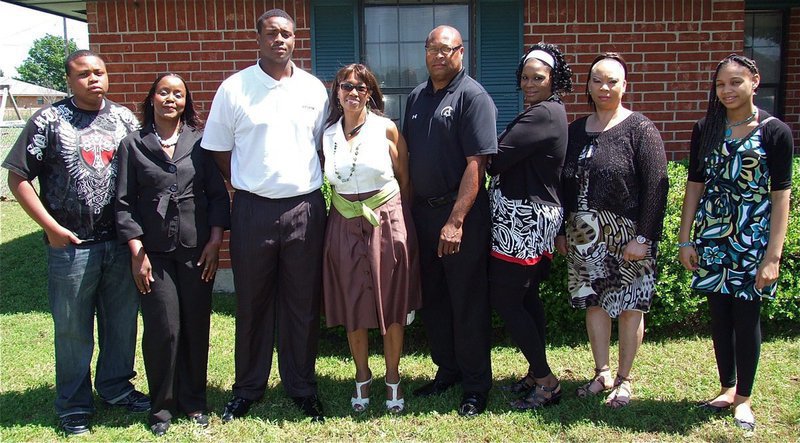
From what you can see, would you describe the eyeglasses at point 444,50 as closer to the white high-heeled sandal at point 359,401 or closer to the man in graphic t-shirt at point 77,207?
the man in graphic t-shirt at point 77,207

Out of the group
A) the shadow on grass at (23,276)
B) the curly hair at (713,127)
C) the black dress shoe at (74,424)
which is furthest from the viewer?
the shadow on grass at (23,276)

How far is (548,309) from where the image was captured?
4680 mm

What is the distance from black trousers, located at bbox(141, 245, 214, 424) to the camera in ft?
11.3

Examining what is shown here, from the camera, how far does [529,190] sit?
138 inches

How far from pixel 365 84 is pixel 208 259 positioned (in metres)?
1.26

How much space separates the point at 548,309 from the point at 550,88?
1.79 meters

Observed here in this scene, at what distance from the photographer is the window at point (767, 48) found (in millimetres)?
7203

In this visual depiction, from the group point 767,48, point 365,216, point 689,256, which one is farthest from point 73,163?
point 767,48

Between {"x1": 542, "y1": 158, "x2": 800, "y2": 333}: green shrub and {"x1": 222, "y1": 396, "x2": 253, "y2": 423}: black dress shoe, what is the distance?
214 centimetres

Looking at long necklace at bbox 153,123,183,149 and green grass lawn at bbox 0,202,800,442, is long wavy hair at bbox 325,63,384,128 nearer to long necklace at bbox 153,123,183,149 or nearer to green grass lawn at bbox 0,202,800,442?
long necklace at bbox 153,123,183,149

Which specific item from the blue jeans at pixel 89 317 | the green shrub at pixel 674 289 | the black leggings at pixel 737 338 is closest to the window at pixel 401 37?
the green shrub at pixel 674 289

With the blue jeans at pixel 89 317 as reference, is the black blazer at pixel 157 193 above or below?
above

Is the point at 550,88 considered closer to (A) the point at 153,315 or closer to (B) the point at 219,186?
(B) the point at 219,186

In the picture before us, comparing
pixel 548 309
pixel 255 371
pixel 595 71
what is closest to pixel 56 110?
pixel 255 371
